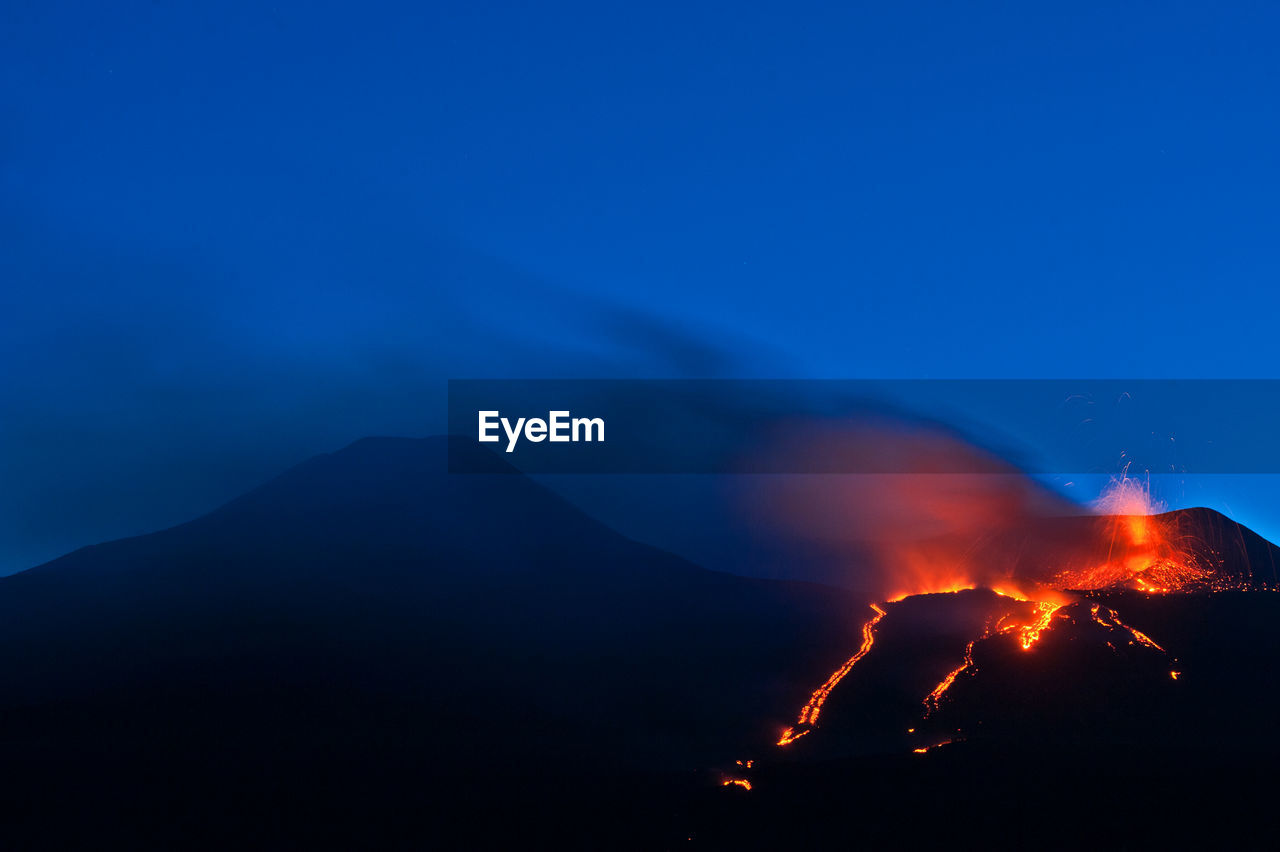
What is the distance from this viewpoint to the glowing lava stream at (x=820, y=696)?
40213mm

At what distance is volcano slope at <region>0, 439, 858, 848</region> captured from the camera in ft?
108

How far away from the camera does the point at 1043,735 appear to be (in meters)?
36.5

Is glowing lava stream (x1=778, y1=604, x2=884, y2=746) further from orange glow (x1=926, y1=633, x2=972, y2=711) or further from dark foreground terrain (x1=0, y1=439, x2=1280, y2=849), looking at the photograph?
orange glow (x1=926, y1=633, x2=972, y2=711)

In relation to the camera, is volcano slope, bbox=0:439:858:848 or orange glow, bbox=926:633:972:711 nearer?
volcano slope, bbox=0:439:858:848

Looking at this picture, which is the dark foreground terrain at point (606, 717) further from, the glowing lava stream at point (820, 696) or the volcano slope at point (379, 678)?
the glowing lava stream at point (820, 696)

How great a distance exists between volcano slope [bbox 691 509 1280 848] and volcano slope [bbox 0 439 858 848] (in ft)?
15.0

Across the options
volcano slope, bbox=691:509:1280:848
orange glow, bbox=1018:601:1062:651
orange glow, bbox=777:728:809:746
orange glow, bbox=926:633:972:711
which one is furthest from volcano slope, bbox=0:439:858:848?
orange glow, bbox=1018:601:1062:651

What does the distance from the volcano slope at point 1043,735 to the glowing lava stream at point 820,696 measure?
52cm

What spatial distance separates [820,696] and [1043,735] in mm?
12751

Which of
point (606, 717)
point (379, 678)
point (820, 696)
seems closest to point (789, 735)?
point (820, 696)

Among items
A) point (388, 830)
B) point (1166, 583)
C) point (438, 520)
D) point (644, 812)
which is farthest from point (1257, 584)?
point (438, 520)

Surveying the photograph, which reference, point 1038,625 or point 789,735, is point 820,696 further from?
point 1038,625

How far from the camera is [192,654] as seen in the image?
62.2 m

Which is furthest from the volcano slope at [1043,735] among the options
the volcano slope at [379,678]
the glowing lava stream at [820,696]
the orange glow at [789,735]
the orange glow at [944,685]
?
the volcano slope at [379,678]
